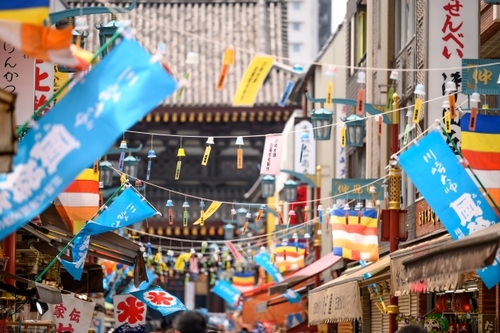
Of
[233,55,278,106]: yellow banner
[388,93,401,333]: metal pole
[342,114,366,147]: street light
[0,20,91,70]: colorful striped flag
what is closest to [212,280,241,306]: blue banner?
[342,114,366,147]: street light

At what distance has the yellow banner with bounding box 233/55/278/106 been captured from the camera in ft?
46.5

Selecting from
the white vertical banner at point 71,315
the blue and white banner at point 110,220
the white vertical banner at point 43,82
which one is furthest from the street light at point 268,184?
the white vertical banner at point 43,82

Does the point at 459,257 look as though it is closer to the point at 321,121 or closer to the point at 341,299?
the point at 341,299

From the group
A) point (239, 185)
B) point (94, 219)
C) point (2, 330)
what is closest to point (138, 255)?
point (94, 219)

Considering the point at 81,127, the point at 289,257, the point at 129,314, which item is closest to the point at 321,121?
the point at 129,314

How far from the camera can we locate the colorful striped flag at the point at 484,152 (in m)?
14.5

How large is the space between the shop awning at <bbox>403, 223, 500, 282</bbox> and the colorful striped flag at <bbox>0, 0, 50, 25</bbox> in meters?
4.50

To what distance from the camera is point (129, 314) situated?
24.8 meters

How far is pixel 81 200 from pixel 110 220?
94.3 inches

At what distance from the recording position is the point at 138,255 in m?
21.3

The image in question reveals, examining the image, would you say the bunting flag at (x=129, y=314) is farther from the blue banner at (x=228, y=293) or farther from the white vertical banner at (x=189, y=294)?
the white vertical banner at (x=189, y=294)

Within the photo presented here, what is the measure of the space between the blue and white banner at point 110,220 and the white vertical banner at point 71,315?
3.12 m

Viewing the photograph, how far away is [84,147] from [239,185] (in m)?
37.7

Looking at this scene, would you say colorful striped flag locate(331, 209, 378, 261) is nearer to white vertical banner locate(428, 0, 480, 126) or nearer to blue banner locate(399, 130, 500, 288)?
white vertical banner locate(428, 0, 480, 126)
